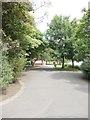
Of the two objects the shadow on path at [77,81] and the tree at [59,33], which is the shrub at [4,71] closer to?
the shadow on path at [77,81]

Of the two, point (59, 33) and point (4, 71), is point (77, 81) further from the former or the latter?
point (59, 33)

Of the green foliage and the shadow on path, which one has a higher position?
the green foliage

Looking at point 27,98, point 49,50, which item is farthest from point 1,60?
point 49,50

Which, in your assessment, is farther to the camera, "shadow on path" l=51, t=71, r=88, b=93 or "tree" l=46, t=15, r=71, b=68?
"tree" l=46, t=15, r=71, b=68

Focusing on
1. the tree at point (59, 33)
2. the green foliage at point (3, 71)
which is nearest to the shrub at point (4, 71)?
the green foliage at point (3, 71)

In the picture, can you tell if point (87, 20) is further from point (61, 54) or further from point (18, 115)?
point (61, 54)

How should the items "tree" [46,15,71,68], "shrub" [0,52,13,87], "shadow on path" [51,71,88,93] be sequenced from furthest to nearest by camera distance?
"tree" [46,15,71,68], "shadow on path" [51,71,88,93], "shrub" [0,52,13,87]

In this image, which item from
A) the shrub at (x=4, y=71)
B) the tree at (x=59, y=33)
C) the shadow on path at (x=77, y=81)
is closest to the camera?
the shrub at (x=4, y=71)

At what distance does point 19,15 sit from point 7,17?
0.74m

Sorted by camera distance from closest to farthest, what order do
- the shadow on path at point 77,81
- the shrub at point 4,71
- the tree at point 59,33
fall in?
the shrub at point 4,71 → the shadow on path at point 77,81 → the tree at point 59,33

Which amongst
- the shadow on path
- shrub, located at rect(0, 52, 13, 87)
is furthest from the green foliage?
the shadow on path

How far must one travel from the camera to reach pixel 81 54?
980 inches

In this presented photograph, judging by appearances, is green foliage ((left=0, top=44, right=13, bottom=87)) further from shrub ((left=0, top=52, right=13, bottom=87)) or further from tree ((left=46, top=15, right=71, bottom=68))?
tree ((left=46, top=15, right=71, bottom=68))

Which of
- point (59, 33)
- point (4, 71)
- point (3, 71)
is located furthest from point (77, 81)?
point (59, 33)
